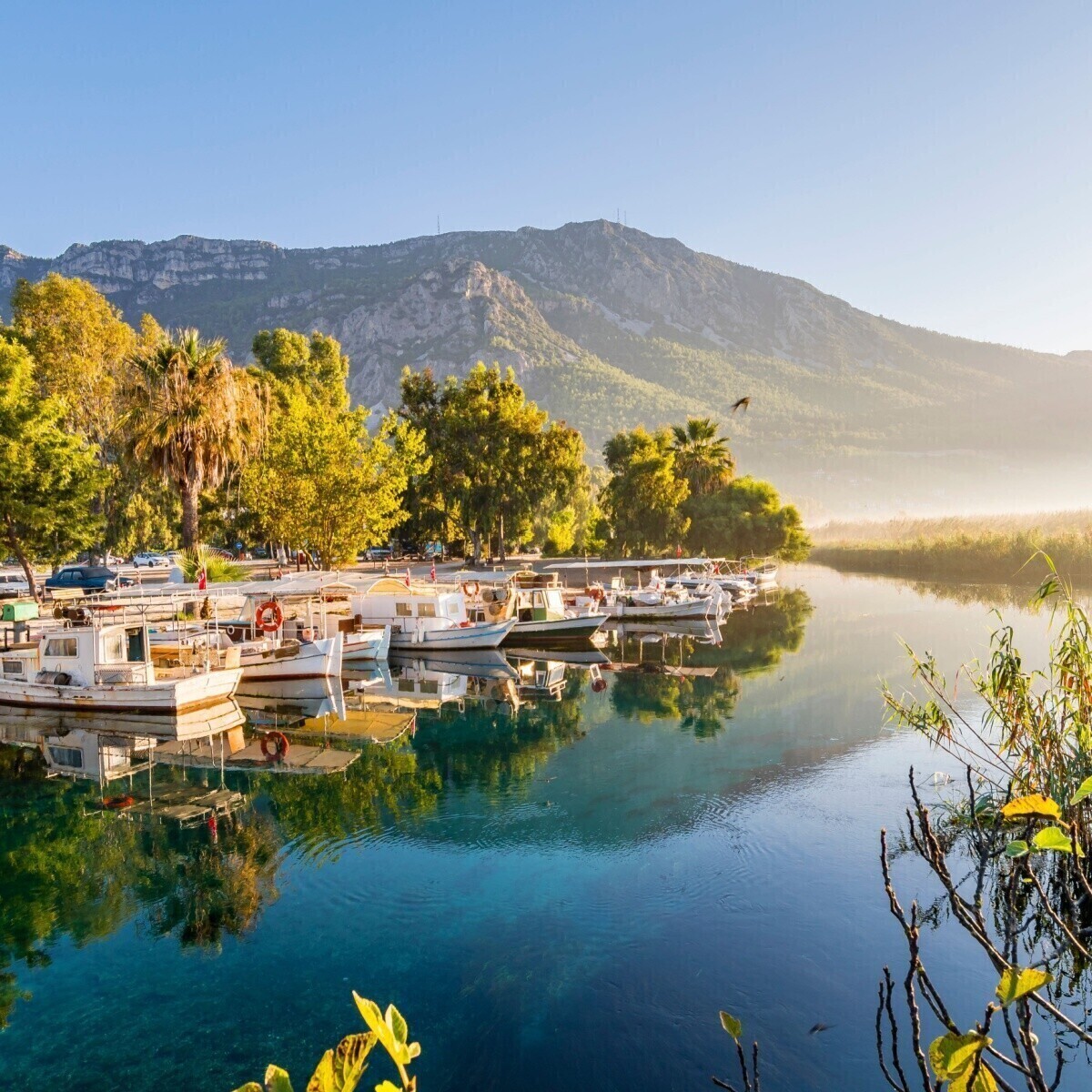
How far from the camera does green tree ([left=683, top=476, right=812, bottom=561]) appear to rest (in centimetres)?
7125

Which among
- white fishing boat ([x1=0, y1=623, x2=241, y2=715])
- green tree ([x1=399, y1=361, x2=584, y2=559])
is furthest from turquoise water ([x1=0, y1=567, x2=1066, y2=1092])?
green tree ([x1=399, y1=361, x2=584, y2=559])

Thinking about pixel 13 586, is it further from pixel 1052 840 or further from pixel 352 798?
pixel 1052 840

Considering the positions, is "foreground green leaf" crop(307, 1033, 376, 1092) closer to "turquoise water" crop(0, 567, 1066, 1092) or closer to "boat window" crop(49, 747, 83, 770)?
"turquoise water" crop(0, 567, 1066, 1092)

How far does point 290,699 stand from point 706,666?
15227 millimetres

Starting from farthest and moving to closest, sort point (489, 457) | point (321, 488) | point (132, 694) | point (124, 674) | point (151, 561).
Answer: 1. point (151, 561)
2. point (489, 457)
3. point (321, 488)
4. point (124, 674)
5. point (132, 694)

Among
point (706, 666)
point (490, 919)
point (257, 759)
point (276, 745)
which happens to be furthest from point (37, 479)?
point (490, 919)

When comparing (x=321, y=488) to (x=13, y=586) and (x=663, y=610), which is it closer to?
(x=13, y=586)

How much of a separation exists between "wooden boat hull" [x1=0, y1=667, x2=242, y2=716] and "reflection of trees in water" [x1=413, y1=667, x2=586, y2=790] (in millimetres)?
6323

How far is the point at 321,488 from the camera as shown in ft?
159

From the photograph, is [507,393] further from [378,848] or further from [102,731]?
[378,848]

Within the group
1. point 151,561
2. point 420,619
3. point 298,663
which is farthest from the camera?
point 151,561

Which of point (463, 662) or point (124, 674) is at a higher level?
point (124, 674)

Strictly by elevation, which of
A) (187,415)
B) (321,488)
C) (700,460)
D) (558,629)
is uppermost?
(700,460)

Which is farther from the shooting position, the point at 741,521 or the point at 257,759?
the point at 741,521
